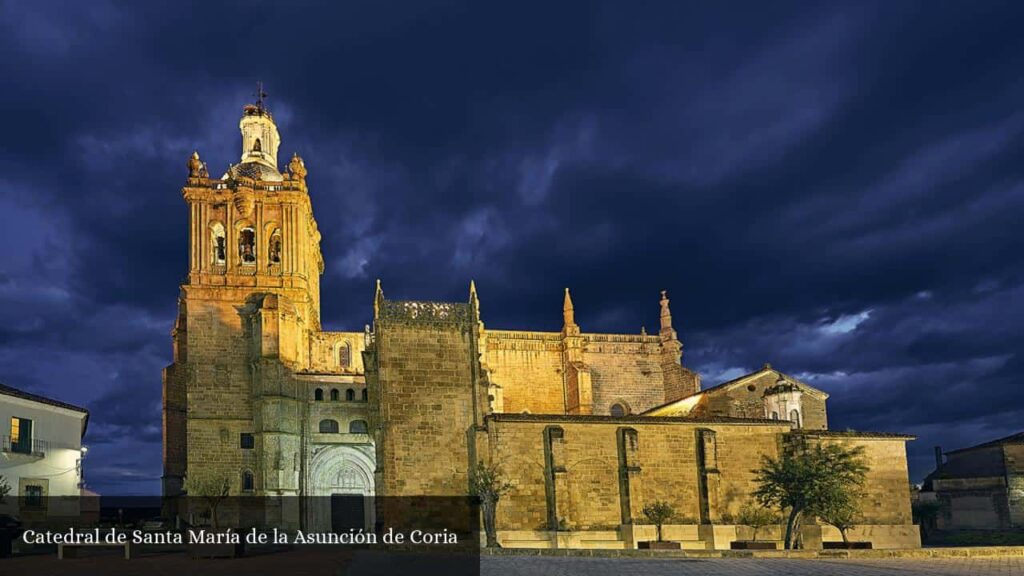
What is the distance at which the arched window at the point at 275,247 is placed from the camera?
5359 centimetres

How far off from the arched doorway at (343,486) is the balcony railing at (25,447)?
1423cm

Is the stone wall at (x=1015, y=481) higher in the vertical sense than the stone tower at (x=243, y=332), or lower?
lower

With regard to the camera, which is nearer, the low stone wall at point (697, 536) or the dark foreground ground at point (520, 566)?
the dark foreground ground at point (520, 566)

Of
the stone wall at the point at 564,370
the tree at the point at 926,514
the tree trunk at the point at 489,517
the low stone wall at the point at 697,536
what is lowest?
the tree at the point at 926,514

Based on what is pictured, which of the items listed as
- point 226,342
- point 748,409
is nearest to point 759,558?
point 748,409

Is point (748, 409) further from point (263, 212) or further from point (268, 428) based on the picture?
point (263, 212)

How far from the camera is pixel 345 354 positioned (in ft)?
182

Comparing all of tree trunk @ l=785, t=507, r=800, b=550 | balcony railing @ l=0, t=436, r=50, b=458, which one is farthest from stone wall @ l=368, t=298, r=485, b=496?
balcony railing @ l=0, t=436, r=50, b=458

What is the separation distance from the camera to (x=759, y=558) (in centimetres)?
2444

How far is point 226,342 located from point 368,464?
412 inches

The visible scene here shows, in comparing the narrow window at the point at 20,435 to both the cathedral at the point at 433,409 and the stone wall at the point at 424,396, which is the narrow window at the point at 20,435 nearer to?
the cathedral at the point at 433,409

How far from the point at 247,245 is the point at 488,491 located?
94.9 feet

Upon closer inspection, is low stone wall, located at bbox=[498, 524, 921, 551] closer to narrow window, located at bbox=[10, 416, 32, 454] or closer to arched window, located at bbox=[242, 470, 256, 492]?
narrow window, located at bbox=[10, 416, 32, 454]

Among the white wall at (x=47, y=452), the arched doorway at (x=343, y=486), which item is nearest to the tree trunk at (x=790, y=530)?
the arched doorway at (x=343, y=486)
